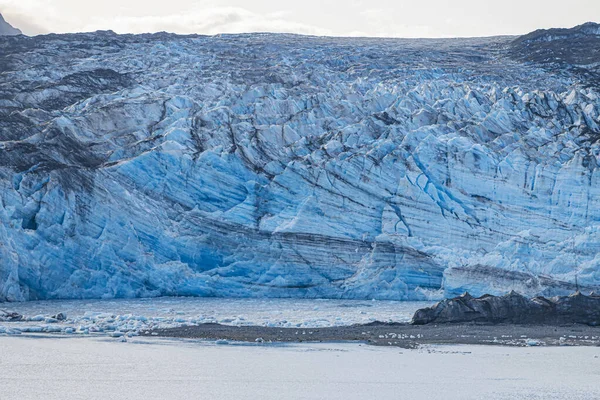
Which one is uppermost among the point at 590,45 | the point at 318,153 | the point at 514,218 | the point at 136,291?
the point at 590,45

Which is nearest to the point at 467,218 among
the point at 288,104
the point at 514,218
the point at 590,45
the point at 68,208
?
the point at 514,218

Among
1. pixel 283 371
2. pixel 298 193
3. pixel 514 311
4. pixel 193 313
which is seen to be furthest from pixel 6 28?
pixel 283 371

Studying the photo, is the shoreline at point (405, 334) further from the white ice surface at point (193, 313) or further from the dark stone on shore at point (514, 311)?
the white ice surface at point (193, 313)

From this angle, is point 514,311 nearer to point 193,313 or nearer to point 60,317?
point 193,313

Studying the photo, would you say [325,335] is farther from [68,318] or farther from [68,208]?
[68,208]

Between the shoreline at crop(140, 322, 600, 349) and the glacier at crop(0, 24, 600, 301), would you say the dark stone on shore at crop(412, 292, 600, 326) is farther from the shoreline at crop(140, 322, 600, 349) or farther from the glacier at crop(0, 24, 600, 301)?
the glacier at crop(0, 24, 600, 301)

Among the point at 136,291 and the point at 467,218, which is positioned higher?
the point at 467,218

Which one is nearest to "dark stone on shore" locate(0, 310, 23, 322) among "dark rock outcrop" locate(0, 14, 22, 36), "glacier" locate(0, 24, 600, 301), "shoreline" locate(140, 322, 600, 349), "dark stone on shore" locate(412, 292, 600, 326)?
"glacier" locate(0, 24, 600, 301)

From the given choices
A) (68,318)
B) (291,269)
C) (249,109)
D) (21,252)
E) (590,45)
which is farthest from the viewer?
(590,45)
